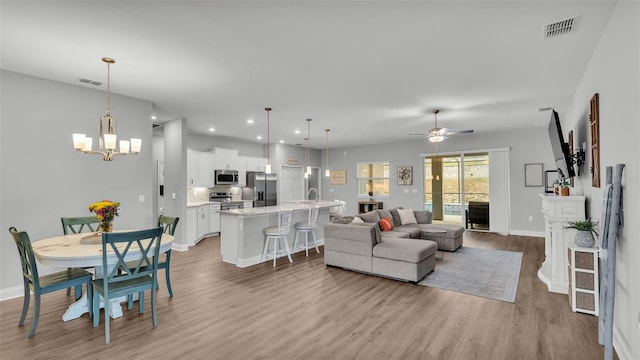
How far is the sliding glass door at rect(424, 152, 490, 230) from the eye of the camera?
8367 mm

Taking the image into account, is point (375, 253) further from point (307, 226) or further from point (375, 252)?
point (307, 226)

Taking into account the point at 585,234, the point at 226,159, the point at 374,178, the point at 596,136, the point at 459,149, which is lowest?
the point at 585,234

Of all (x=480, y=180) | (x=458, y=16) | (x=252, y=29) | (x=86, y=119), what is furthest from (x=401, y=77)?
(x=480, y=180)

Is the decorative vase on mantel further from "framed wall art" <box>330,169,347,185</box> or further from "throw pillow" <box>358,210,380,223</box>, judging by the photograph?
"framed wall art" <box>330,169,347,185</box>

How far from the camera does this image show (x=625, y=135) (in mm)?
2193

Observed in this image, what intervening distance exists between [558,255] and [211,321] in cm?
419

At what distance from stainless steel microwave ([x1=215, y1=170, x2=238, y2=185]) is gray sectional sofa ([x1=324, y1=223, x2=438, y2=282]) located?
416 cm

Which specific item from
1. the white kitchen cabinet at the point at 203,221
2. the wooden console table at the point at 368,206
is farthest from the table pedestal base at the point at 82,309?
the wooden console table at the point at 368,206

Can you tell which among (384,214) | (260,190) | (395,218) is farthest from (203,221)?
(395,218)

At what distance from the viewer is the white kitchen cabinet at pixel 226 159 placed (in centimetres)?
796

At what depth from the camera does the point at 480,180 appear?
839 centimetres

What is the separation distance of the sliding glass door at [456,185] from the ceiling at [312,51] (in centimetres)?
322

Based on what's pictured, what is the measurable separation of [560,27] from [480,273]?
3.35 meters

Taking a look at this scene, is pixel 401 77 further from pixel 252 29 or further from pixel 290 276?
pixel 290 276
